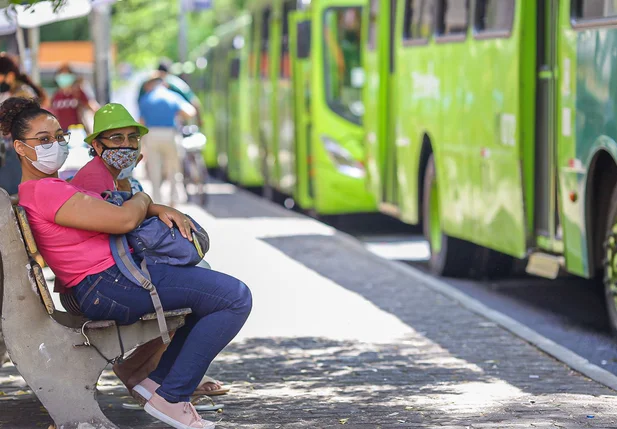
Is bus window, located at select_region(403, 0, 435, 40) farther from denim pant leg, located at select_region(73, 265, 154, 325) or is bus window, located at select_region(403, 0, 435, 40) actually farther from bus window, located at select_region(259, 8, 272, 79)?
bus window, located at select_region(259, 8, 272, 79)

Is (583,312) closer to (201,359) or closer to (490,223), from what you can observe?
(490,223)

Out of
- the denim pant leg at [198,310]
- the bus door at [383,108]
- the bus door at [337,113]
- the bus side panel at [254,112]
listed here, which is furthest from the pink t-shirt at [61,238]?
the bus side panel at [254,112]

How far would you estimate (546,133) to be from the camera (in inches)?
411

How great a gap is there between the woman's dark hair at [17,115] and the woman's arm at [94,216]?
0.43 m

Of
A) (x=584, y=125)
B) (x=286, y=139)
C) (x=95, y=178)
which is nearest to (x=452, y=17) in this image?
(x=584, y=125)

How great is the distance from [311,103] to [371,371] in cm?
1028

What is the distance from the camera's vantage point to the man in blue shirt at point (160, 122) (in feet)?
63.0

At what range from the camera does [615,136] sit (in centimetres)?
891

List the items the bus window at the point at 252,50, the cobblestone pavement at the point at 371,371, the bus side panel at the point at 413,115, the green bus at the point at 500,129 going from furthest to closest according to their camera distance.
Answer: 1. the bus window at the point at 252,50
2. the bus side panel at the point at 413,115
3. the green bus at the point at 500,129
4. the cobblestone pavement at the point at 371,371

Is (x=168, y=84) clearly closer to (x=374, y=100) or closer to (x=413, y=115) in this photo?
(x=374, y=100)

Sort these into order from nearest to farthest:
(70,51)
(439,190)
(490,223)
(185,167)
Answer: (490,223)
(439,190)
(185,167)
(70,51)

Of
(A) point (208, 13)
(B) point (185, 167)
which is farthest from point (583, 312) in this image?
(A) point (208, 13)

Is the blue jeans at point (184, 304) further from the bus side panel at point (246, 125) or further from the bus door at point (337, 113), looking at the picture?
the bus side panel at point (246, 125)

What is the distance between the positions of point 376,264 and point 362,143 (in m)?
4.79
